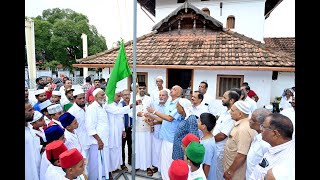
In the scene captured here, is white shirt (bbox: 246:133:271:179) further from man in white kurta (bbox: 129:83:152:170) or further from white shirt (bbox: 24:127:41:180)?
white shirt (bbox: 24:127:41:180)

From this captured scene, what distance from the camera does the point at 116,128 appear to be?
4480 millimetres

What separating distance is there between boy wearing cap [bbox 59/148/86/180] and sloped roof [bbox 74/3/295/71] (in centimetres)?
693

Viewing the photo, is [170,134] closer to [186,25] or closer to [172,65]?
[172,65]

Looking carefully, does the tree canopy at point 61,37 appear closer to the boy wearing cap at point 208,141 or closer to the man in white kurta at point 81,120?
the man in white kurta at point 81,120

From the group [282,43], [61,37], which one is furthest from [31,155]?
[61,37]

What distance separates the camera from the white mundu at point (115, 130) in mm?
4285

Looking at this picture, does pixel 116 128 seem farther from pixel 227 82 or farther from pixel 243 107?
pixel 227 82

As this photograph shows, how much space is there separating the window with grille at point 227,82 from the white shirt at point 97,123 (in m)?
5.97

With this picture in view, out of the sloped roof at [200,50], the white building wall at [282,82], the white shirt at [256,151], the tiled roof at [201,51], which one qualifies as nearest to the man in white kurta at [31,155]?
the white shirt at [256,151]

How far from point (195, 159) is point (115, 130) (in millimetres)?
2692

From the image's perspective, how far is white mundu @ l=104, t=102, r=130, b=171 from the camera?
4.29 m

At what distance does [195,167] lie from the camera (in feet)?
7.09
